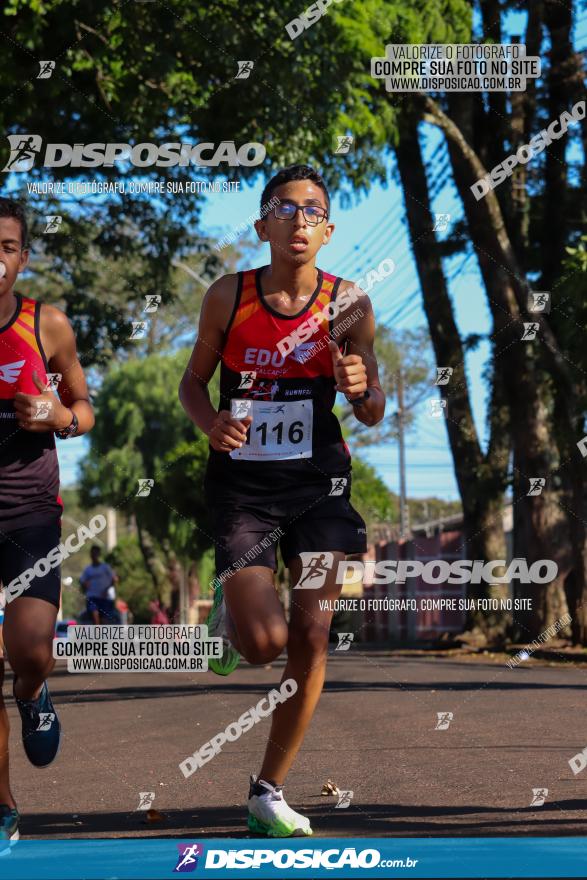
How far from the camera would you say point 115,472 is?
1818 inches

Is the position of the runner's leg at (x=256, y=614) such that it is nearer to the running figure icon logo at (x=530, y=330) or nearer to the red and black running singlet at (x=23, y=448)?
the red and black running singlet at (x=23, y=448)

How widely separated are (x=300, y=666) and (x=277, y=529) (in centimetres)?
48

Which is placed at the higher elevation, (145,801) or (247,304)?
(247,304)

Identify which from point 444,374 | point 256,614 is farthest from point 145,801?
point 444,374

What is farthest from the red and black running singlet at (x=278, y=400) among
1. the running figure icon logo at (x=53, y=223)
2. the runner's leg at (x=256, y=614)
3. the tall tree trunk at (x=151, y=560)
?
the tall tree trunk at (x=151, y=560)

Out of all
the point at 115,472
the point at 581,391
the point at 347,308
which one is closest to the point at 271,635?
the point at 347,308

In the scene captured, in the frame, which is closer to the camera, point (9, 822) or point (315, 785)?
point (9, 822)

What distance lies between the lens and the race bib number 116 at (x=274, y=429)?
195 inches

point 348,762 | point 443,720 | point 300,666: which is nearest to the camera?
point 300,666

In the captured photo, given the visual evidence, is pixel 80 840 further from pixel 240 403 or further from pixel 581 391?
pixel 581 391

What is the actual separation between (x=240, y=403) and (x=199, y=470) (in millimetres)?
27683

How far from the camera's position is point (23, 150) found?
16281mm

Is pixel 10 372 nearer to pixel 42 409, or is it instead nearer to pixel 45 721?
pixel 42 409

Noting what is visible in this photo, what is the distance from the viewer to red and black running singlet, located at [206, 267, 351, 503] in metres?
4.98
